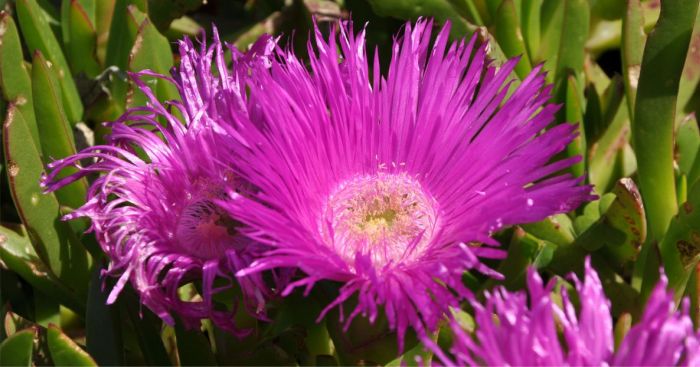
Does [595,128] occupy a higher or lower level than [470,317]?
higher

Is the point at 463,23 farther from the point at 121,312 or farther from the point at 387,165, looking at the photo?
the point at 121,312

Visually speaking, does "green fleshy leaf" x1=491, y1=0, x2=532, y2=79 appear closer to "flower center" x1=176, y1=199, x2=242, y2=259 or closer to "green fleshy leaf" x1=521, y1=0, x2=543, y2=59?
"green fleshy leaf" x1=521, y1=0, x2=543, y2=59

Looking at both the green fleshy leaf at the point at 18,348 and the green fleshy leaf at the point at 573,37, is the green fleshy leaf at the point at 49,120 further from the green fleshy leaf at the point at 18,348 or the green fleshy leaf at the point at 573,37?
the green fleshy leaf at the point at 573,37

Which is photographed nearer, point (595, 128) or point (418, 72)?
point (418, 72)

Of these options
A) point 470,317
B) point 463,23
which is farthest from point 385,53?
point 470,317

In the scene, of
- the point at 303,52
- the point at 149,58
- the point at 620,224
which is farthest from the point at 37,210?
the point at 620,224

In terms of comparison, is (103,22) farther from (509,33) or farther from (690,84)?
(690,84)
